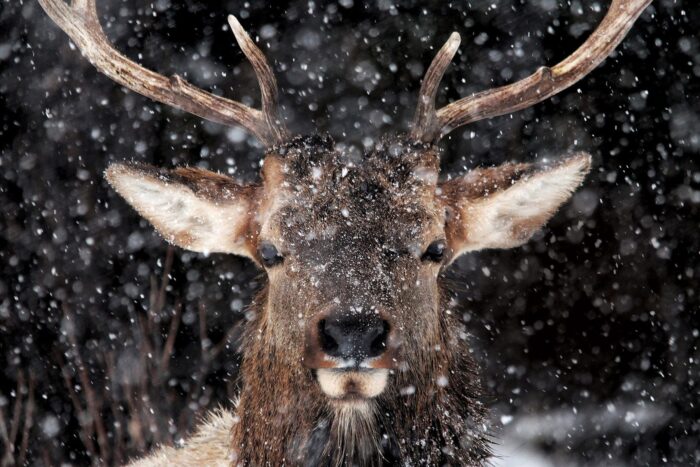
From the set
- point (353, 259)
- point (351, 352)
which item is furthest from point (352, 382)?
point (353, 259)

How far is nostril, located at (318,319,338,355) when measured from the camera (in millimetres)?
3254

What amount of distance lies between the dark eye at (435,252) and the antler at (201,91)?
2.86ft

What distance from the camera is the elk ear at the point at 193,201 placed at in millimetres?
4199

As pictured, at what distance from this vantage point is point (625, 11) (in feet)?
14.8

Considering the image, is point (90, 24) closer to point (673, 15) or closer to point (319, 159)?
point (319, 159)

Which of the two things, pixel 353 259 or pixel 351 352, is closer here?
pixel 351 352

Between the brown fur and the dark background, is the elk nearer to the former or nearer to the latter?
the brown fur

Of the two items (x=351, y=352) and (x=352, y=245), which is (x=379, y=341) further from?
(x=352, y=245)

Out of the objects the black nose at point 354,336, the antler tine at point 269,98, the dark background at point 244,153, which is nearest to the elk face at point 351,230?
the black nose at point 354,336

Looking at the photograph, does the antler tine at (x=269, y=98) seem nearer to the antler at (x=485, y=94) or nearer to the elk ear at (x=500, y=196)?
the antler at (x=485, y=94)

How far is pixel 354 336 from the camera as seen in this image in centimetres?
322

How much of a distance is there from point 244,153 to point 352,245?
394cm

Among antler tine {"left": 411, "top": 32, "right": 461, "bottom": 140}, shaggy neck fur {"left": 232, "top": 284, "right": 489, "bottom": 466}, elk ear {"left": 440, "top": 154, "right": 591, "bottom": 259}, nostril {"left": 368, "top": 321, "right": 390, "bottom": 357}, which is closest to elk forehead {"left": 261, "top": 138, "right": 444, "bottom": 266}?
antler tine {"left": 411, "top": 32, "right": 461, "bottom": 140}

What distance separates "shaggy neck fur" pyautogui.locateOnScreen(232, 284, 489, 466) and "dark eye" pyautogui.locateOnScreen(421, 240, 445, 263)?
308mm
